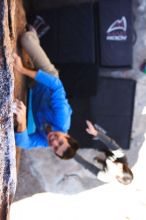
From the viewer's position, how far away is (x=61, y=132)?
1.94 meters

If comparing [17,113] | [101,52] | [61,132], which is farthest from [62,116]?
[101,52]

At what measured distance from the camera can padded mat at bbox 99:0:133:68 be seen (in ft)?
8.39

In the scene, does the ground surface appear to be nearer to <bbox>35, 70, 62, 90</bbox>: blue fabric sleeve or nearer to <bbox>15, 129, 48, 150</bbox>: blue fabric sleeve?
<bbox>15, 129, 48, 150</bbox>: blue fabric sleeve

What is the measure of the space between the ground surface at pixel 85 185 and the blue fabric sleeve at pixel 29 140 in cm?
78

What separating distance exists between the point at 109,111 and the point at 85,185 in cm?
59

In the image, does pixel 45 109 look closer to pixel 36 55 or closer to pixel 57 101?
pixel 57 101

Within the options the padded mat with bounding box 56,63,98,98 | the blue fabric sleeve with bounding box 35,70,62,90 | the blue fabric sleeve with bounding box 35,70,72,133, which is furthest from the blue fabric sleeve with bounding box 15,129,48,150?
the padded mat with bounding box 56,63,98,98

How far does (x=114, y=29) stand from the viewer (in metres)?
2.57

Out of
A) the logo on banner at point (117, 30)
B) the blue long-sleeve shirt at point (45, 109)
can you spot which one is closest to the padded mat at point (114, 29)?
the logo on banner at point (117, 30)

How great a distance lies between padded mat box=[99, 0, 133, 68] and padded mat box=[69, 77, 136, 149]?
7.3 inches

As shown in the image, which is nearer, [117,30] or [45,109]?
[45,109]

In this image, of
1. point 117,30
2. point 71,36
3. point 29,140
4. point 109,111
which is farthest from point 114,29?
point 29,140

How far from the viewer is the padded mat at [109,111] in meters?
2.61

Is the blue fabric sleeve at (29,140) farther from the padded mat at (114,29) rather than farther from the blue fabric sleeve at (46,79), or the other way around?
the padded mat at (114,29)
